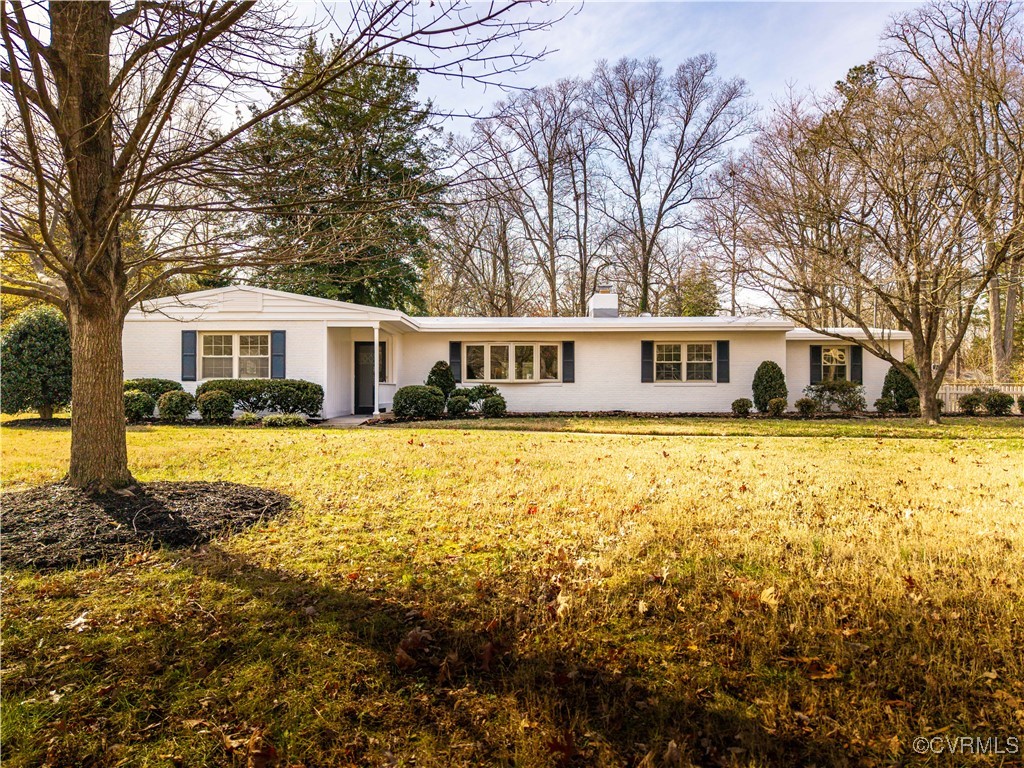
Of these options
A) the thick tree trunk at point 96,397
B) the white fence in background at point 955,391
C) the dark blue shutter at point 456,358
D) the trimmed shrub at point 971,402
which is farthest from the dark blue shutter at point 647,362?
the thick tree trunk at point 96,397

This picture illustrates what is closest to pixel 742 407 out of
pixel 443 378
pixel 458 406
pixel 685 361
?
pixel 685 361

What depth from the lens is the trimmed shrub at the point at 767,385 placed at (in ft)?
52.9

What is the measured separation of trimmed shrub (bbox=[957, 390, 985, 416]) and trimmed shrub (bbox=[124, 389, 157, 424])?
2228cm

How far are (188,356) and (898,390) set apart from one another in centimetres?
1989

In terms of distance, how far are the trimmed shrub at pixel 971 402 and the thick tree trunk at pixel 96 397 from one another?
67.4 feet

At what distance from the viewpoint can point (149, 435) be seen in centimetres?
1028

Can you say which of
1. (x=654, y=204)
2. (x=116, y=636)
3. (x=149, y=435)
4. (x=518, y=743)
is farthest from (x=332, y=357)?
(x=654, y=204)

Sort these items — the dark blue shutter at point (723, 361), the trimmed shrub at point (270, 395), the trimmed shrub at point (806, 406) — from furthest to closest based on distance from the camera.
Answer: the dark blue shutter at point (723, 361) < the trimmed shrub at point (806, 406) < the trimmed shrub at point (270, 395)

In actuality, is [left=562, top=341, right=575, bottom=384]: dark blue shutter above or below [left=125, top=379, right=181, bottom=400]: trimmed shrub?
above

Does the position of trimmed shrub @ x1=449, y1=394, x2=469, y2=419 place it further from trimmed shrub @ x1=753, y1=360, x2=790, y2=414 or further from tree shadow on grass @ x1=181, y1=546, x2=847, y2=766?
tree shadow on grass @ x1=181, y1=546, x2=847, y2=766

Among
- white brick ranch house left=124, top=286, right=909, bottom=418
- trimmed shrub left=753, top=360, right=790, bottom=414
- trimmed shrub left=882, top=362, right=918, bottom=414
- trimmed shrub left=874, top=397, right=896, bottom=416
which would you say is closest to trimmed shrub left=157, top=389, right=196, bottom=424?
white brick ranch house left=124, top=286, right=909, bottom=418

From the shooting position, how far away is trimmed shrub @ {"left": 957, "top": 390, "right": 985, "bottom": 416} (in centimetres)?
1681

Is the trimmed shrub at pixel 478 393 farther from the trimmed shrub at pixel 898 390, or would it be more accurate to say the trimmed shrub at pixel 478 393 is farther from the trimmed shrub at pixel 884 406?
the trimmed shrub at pixel 898 390

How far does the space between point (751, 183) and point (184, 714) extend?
15.5 metres
